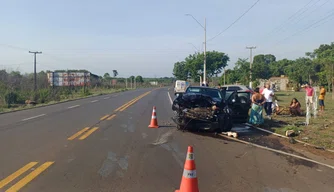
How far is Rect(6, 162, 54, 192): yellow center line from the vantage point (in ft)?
17.1

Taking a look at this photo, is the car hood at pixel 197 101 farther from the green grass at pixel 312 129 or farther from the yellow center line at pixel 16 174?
the yellow center line at pixel 16 174

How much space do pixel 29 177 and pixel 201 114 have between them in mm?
6588

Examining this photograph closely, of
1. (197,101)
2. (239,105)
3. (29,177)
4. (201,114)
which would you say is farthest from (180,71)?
(29,177)

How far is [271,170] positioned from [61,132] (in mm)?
7050

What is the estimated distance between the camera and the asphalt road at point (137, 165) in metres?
5.55

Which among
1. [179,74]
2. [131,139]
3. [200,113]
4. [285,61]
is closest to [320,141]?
[200,113]

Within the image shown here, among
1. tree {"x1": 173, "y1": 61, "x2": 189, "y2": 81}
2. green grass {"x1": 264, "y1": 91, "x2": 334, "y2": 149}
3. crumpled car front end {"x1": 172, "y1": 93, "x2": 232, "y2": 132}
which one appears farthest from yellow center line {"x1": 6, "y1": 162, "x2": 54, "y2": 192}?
tree {"x1": 173, "y1": 61, "x2": 189, "y2": 81}

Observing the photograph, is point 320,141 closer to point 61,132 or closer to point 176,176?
point 176,176

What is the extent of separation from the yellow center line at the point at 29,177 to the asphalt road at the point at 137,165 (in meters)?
0.01

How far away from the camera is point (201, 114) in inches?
445

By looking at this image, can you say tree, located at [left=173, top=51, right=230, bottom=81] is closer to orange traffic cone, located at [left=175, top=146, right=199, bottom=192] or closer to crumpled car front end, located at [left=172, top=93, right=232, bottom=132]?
crumpled car front end, located at [left=172, top=93, right=232, bottom=132]

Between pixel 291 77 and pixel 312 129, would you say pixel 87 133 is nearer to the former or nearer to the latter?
pixel 312 129

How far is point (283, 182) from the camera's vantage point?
593 cm

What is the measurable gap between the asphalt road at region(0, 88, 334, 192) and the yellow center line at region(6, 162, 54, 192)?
0.6 inches
